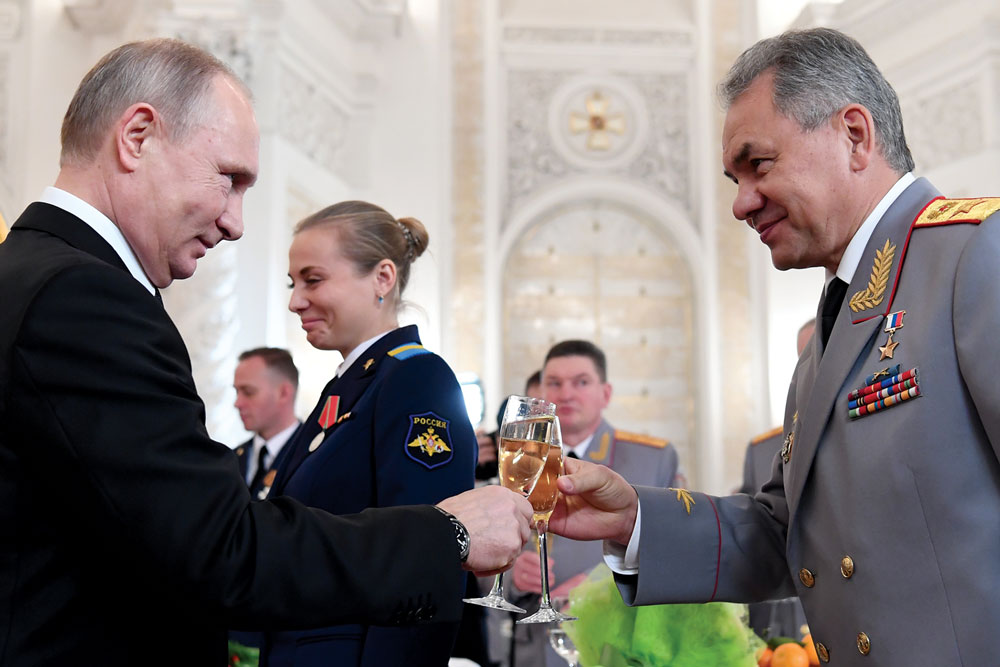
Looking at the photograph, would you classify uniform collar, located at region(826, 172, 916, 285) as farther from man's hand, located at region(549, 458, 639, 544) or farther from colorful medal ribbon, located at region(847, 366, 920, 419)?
man's hand, located at region(549, 458, 639, 544)

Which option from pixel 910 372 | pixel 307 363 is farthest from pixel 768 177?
pixel 307 363

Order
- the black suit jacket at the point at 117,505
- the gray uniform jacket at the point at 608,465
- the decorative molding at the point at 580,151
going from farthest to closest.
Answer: the decorative molding at the point at 580,151
the gray uniform jacket at the point at 608,465
the black suit jacket at the point at 117,505

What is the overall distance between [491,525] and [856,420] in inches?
23.5

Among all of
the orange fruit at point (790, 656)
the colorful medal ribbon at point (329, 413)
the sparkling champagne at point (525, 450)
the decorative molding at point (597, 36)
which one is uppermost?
the decorative molding at point (597, 36)

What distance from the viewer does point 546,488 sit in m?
1.70

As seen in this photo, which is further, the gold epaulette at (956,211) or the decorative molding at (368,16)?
the decorative molding at (368,16)

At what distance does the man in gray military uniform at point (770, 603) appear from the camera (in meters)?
3.48

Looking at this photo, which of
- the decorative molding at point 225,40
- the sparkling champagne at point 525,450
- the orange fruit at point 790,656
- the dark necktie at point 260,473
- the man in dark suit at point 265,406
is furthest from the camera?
the decorative molding at point 225,40

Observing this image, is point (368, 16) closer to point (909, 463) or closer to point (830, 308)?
point (830, 308)

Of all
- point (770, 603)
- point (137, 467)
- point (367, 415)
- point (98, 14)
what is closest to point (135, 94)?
point (137, 467)

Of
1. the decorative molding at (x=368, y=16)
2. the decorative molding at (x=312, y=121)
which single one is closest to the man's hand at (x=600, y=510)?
the decorative molding at (x=312, y=121)

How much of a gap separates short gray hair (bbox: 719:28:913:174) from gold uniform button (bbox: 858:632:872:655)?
0.78 meters

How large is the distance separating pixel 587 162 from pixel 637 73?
3.26ft

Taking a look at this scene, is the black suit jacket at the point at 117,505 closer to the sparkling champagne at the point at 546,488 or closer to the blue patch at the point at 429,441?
the sparkling champagne at the point at 546,488
